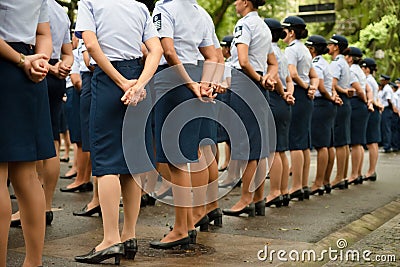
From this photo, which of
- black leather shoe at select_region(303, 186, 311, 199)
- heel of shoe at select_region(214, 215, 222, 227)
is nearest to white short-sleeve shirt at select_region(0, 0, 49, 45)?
heel of shoe at select_region(214, 215, 222, 227)

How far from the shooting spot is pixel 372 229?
7117 mm

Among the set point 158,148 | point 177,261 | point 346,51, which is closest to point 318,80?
point 346,51

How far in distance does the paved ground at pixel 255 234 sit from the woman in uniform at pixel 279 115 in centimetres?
19

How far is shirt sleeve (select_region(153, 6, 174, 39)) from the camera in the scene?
18.6ft

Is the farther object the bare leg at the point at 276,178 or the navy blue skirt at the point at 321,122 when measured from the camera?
the navy blue skirt at the point at 321,122

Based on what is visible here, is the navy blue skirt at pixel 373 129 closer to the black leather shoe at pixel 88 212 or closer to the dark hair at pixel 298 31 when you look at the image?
the dark hair at pixel 298 31

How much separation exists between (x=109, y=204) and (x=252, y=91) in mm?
2933

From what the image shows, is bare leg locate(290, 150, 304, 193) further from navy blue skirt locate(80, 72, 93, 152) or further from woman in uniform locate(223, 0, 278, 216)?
navy blue skirt locate(80, 72, 93, 152)

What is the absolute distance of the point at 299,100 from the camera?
29.7 ft

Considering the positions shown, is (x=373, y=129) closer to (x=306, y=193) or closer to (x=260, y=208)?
(x=306, y=193)

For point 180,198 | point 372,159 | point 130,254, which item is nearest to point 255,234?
point 180,198

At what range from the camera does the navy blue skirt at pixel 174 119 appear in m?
5.64

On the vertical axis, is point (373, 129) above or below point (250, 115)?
below

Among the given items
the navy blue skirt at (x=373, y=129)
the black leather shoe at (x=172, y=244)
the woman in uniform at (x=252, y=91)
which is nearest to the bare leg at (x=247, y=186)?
the woman in uniform at (x=252, y=91)
